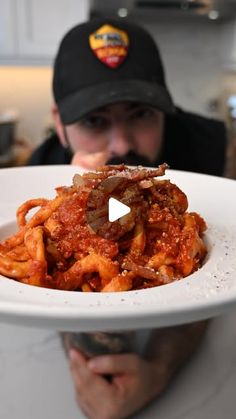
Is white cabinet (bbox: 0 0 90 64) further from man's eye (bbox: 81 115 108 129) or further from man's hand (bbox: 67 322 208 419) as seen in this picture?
man's hand (bbox: 67 322 208 419)

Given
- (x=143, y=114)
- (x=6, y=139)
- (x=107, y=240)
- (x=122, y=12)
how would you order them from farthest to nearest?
(x=122, y=12) → (x=6, y=139) → (x=143, y=114) → (x=107, y=240)

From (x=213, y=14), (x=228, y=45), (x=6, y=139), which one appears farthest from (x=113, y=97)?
(x=228, y=45)

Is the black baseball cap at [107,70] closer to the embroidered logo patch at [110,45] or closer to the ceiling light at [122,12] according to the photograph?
the embroidered logo patch at [110,45]

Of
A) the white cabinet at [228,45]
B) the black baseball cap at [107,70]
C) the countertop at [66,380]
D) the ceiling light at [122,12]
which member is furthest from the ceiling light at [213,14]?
the countertop at [66,380]

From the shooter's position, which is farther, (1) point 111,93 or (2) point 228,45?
(2) point 228,45

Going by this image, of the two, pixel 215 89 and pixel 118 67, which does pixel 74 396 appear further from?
pixel 215 89

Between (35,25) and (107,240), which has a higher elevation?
(107,240)

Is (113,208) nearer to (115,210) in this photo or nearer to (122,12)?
(115,210)
